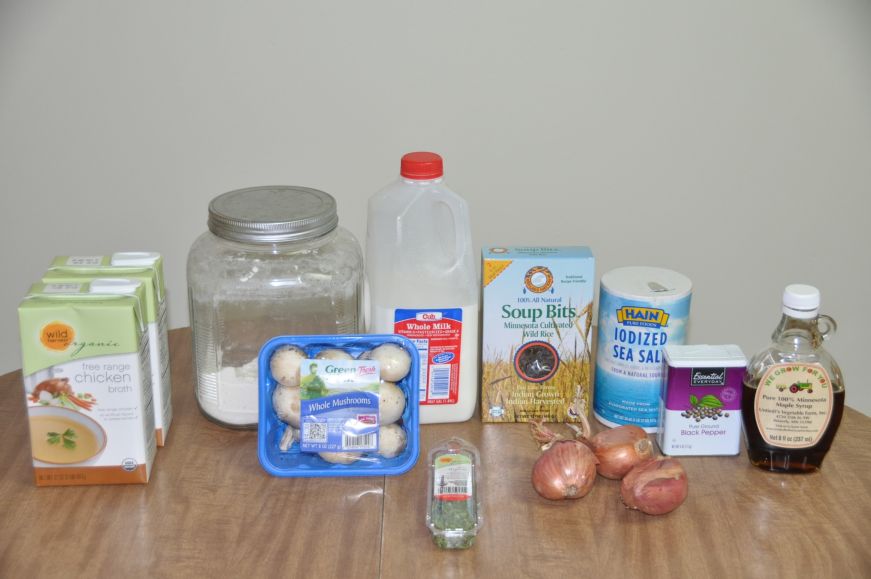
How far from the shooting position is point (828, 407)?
1.24 m

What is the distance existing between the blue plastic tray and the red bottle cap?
0.75 feet

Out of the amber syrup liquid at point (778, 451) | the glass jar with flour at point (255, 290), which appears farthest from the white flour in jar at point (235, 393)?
the amber syrup liquid at point (778, 451)

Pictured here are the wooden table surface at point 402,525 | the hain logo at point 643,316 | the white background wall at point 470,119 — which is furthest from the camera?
the white background wall at point 470,119

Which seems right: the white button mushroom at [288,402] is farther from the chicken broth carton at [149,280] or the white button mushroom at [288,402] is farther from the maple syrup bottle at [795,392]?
the maple syrup bottle at [795,392]

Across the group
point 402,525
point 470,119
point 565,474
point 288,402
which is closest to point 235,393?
point 288,402

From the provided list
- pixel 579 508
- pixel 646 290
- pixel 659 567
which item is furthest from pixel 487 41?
pixel 659 567

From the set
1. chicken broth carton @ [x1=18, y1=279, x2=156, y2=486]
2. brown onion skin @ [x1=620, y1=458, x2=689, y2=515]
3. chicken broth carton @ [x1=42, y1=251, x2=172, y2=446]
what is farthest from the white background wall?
brown onion skin @ [x1=620, y1=458, x2=689, y2=515]

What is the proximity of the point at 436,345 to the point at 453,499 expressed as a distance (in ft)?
0.86

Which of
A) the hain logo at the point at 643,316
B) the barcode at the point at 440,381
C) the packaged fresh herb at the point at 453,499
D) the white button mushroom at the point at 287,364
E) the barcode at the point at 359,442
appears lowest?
the packaged fresh herb at the point at 453,499

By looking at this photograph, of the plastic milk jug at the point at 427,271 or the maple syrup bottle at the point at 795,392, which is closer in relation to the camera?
the maple syrup bottle at the point at 795,392

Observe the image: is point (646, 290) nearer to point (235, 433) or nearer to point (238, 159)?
point (235, 433)

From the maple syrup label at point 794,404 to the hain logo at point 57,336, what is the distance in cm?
86

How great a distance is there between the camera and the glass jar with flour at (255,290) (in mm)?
1347

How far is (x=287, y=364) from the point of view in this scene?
1.28 metres
